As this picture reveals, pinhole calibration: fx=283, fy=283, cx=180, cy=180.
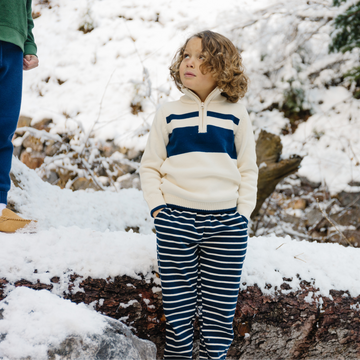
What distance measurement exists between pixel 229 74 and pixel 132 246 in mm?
888

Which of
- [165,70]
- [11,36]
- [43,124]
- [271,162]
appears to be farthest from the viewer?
[165,70]

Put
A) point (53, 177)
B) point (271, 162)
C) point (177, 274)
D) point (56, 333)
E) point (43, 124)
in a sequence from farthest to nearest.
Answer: point (43, 124)
point (53, 177)
point (271, 162)
point (177, 274)
point (56, 333)

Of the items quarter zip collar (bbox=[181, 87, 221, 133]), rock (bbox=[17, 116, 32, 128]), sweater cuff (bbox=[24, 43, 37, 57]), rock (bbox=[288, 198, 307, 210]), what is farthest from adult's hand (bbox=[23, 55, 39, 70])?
rock (bbox=[288, 198, 307, 210])

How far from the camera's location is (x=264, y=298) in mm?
1290

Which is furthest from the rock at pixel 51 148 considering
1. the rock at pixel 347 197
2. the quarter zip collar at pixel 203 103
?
the rock at pixel 347 197

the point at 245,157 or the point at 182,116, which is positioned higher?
the point at 182,116

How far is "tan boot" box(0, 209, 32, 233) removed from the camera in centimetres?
132

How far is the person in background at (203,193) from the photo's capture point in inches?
43.2

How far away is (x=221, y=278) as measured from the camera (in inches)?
43.4

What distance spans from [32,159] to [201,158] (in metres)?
3.58

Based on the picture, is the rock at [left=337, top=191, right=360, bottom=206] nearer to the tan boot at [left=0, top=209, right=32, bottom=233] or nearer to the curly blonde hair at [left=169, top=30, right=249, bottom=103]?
the curly blonde hair at [left=169, top=30, right=249, bottom=103]

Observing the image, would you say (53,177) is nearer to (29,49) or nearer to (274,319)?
(29,49)

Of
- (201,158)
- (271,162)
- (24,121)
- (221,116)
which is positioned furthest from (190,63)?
(24,121)

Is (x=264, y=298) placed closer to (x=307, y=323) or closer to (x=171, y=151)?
(x=307, y=323)
